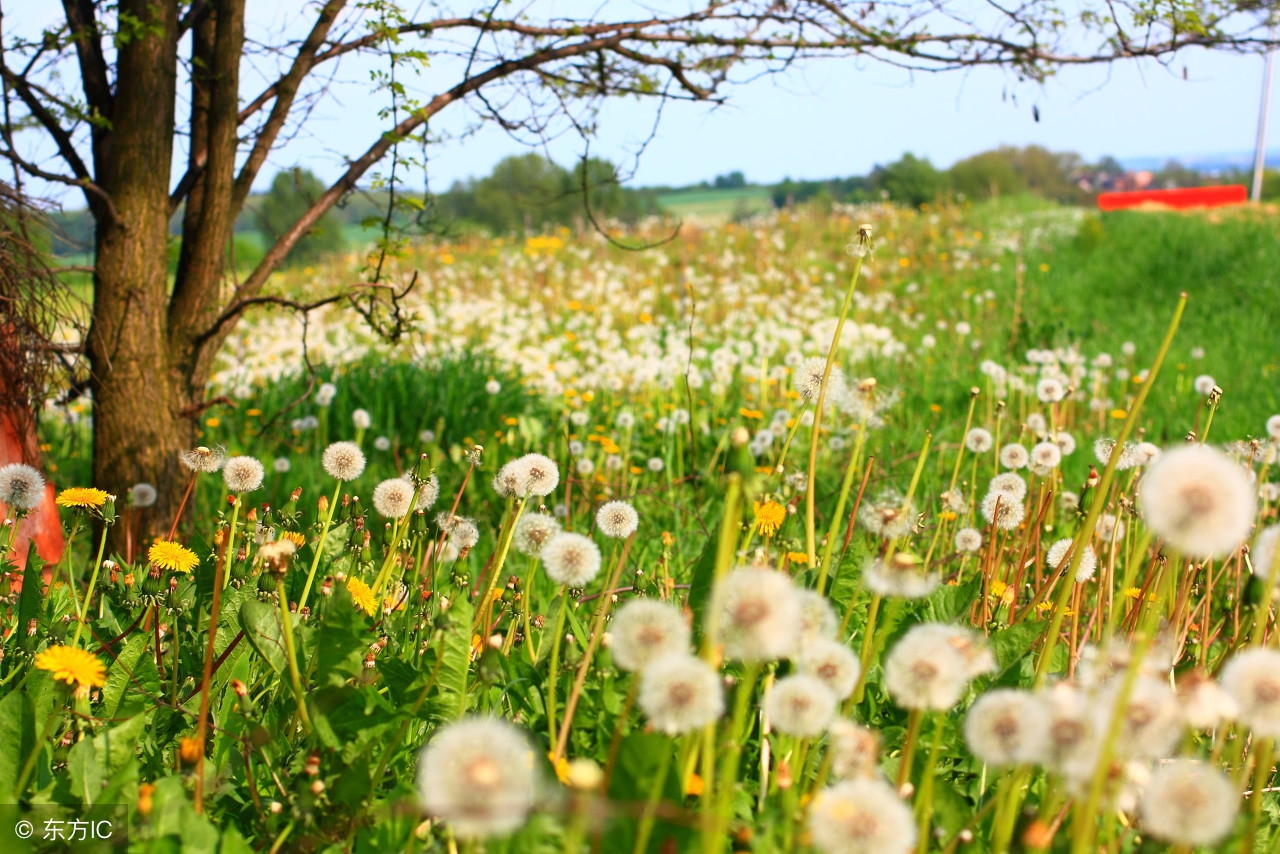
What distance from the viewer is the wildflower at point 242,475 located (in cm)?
204

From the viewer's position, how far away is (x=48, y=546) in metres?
2.86

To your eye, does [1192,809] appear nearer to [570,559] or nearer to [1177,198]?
[570,559]

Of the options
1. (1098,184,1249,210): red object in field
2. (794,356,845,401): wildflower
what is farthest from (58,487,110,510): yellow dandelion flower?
(1098,184,1249,210): red object in field

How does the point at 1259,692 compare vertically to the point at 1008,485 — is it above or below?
above

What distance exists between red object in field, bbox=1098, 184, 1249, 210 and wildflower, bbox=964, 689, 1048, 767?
60.7 ft

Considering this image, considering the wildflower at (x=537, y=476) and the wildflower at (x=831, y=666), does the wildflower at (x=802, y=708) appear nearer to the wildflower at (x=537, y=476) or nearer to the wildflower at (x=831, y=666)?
the wildflower at (x=831, y=666)

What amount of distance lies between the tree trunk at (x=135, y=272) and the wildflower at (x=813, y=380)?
2.36 m

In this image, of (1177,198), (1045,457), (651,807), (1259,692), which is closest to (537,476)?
(651,807)

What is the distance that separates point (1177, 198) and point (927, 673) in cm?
2219

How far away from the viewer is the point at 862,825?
2.81 ft

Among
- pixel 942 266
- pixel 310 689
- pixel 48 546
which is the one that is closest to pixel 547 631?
pixel 310 689

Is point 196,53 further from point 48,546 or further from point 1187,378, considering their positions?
point 1187,378

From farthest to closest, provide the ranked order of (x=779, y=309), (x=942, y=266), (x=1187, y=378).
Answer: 1. (x=942, y=266)
2. (x=779, y=309)
3. (x=1187, y=378)

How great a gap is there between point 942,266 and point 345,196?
30.5ft
